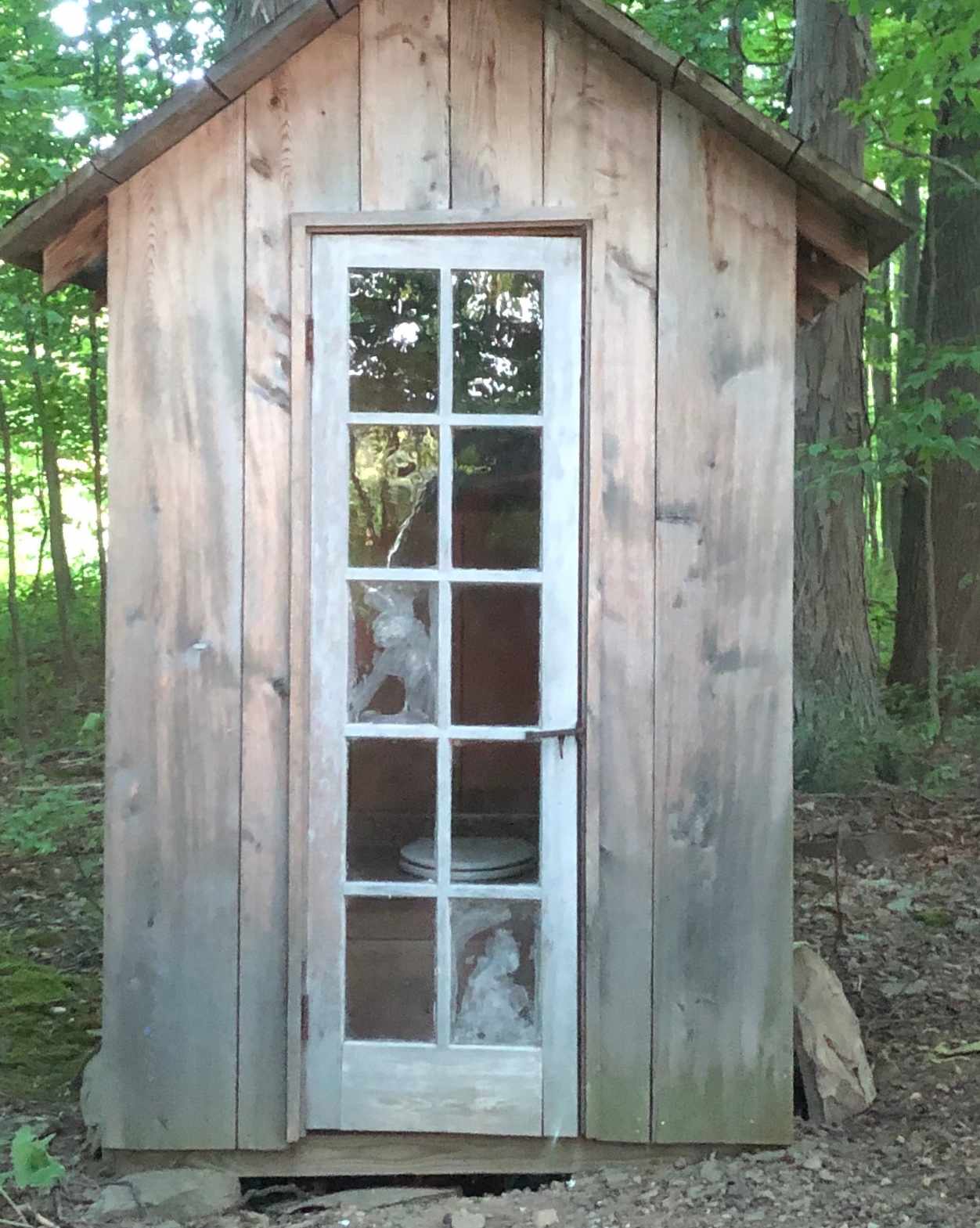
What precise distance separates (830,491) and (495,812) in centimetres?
392

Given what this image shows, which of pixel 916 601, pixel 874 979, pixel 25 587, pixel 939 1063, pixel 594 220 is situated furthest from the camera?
pixel 25 587

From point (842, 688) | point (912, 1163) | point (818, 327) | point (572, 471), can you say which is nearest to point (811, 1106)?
point (912, 1163)

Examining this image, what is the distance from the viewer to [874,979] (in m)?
4.50

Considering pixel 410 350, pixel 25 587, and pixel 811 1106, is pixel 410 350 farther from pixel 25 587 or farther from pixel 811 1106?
pixel 25 587

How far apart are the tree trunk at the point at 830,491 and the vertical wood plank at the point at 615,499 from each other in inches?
143

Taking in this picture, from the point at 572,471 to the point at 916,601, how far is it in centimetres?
611

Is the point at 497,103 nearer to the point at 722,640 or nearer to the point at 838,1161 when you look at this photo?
the point at 722,640

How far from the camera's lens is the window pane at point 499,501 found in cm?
306

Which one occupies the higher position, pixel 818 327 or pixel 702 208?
pixel 818 327

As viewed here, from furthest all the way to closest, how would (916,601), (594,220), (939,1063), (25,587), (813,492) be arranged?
(25,587), (916,601), (813,492), (939,1063), (594,220)

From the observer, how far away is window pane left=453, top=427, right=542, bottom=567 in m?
3.06

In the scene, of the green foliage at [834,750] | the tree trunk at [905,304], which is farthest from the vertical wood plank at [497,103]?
the tree trunk at [905,304]

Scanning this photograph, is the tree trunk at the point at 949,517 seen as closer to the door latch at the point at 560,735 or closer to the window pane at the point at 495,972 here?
the door latch at the point at 560,735

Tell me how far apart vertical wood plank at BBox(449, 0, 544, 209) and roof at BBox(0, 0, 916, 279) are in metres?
0.14
